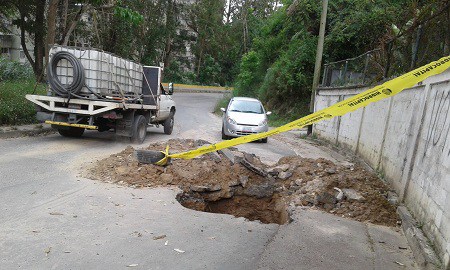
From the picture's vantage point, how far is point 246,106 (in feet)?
49.0

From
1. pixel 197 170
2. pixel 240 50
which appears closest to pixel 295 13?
pixel 197 170

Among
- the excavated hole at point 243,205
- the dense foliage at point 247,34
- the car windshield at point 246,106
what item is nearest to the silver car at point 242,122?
the car windshield at point 246,106

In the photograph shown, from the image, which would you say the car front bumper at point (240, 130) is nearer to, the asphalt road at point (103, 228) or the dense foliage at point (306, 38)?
the dense foliage at point (306, 38)

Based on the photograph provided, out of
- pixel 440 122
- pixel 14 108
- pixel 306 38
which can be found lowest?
pixel 14 108

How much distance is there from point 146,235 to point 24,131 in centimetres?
829

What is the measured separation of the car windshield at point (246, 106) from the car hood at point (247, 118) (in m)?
0.49

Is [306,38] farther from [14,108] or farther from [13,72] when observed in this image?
[14,108]

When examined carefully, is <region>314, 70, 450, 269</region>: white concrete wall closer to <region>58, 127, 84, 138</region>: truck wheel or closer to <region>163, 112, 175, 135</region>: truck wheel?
<region>163, 112, 175, 135</region>: truck wheel

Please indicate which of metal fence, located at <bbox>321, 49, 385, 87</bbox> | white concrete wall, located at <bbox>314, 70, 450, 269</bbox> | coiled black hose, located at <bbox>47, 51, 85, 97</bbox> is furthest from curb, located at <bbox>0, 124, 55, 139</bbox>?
metal fence, located at <bbox>321, 49, 385, 87</bbox>

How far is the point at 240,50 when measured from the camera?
52156mm

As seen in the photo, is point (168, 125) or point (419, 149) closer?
point (419, 149)

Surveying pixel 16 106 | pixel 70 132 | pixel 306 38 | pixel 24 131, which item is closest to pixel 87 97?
pixel 70 132

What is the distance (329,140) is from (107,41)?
83.2ft

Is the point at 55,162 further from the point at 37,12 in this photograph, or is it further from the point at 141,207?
the point at 37,12
